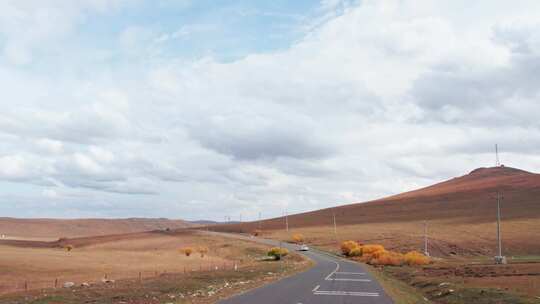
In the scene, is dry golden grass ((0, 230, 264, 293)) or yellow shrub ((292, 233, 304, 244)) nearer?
dry golden grass ((0, 230, 264, 293))

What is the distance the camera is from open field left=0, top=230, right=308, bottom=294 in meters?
52.2

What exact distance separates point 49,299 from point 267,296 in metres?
9.70

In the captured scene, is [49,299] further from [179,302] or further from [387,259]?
[387,259]

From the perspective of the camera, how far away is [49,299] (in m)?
27.9

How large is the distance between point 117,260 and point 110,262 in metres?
4.99

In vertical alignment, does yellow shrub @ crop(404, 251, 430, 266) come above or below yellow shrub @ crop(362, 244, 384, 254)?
below

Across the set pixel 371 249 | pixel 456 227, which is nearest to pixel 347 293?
pixel 371 249

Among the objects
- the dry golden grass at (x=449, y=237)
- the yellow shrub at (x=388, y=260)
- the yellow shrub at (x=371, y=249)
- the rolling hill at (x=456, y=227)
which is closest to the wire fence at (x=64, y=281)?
the yellow shrub at (x=388, y=260)

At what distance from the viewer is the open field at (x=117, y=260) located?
52219 mm

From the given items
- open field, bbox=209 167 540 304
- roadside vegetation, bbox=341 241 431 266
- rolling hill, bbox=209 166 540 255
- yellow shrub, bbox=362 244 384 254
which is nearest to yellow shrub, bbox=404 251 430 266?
roadside vegetation, bbox=341 241 431 266

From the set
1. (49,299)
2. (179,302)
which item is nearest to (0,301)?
(49,299)

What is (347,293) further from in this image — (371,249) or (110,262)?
(371,249)

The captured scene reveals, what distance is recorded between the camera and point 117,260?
3142 inches

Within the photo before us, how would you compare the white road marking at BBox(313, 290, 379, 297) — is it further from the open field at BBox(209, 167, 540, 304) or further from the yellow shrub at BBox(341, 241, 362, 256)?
the yellow shrub at BBox(341, 241, 362, 256)
